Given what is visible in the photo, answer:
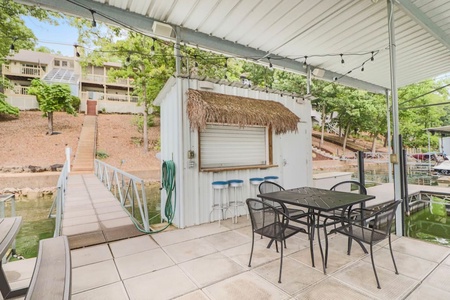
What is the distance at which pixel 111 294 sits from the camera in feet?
7.52

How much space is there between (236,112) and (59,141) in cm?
1427

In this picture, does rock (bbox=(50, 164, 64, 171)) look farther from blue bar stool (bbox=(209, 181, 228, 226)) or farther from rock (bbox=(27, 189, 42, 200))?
blue bar stool (bbox=(209, 181, 228, 226))

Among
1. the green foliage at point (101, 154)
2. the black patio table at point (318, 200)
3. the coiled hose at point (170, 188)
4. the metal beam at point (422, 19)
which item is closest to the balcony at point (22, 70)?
the green foliage at point (101, 154)

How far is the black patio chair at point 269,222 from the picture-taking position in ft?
8.66

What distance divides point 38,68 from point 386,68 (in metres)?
29.0

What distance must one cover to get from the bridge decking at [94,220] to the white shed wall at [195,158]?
37.6 inches

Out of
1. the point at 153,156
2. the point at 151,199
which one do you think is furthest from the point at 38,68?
the point at 151,199

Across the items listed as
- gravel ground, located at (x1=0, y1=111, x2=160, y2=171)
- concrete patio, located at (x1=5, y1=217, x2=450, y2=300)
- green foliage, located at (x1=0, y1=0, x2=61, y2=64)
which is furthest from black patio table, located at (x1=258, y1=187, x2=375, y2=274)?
green foliage, located at (x1=0, y1=0, x2=61, y2=64)

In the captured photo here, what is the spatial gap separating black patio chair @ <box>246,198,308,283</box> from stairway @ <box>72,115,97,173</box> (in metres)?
12.0

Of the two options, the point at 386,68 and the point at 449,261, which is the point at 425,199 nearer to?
the point at 386,68

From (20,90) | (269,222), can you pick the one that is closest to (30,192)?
(269,222)

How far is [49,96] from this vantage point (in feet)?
46.3

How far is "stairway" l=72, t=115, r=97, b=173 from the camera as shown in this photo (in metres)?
12.4

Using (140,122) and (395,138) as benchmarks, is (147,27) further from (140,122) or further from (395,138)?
(140,122)
